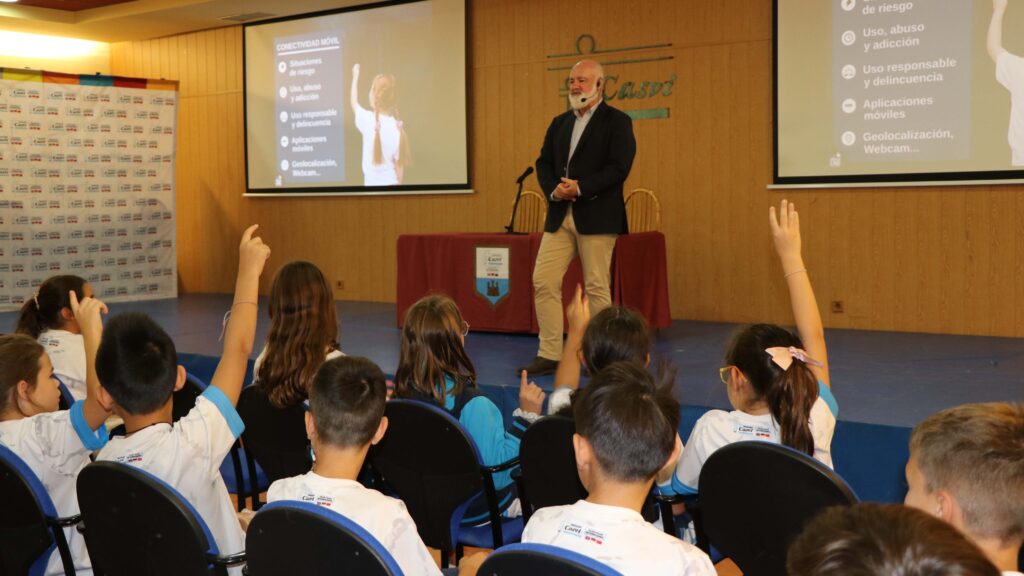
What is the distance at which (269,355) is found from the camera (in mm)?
2979

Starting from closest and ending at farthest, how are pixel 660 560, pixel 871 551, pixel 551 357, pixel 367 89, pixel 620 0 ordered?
pixel 871 551 → pixel 660 560 → pixel 551 357 → pixel 620 0 → pixel 367 89

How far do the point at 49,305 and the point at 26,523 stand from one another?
174 cm

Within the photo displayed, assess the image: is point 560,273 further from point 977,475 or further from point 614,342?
point 977,475

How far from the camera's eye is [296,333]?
10.0 ft

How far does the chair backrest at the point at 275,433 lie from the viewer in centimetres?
288

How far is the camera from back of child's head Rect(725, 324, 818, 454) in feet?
7.38

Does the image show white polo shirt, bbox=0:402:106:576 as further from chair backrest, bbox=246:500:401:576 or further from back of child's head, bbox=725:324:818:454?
back of child's head, bbox=725:324:818:454

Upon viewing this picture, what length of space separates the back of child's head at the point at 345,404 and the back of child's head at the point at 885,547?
3.81 ft

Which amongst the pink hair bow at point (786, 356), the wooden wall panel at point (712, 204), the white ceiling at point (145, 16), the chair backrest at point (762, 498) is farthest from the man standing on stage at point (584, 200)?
the white ceiling at point (145, 16)

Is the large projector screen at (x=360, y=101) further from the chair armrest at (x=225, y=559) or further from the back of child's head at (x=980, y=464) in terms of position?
the back of child's head at (x=980, y=464)

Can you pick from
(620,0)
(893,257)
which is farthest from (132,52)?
(893,257)

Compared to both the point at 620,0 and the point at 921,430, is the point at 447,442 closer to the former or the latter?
the point at 921,430

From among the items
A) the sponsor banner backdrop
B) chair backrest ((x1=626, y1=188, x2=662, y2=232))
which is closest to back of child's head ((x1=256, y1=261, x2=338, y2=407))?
chair backrest ((x1=626, y1=188, x2=662, y2=232))

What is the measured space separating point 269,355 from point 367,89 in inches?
232
